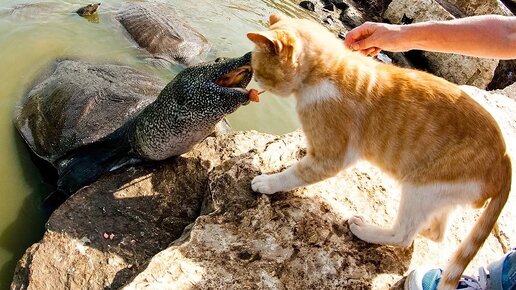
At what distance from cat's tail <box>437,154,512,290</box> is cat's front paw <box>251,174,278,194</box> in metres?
1.02

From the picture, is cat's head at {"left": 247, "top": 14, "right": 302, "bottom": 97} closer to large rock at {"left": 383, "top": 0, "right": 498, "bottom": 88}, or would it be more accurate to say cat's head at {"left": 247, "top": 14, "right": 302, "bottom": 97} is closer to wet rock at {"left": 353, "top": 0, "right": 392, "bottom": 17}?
large rock at {"left": 383, "top": 0, "right": 498, "bottom": 88}

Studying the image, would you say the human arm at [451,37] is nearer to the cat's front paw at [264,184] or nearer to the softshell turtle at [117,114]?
the softshell turtle at [117,114]

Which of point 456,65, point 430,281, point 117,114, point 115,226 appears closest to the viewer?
point 430,281

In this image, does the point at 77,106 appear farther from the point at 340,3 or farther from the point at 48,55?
the point at 340,3

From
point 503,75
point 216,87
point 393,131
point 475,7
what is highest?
point 393,131

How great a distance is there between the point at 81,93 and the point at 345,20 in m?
8.02

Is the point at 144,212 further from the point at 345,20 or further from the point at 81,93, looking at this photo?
the point at 345,20

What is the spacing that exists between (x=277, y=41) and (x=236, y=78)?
1207 millimetres

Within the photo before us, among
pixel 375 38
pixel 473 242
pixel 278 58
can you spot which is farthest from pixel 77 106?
pixel 473 242

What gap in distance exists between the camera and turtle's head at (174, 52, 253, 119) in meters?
3.27

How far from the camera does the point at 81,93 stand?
162 inches

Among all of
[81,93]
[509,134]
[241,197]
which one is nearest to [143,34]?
[81,93]

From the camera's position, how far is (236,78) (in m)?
3.38

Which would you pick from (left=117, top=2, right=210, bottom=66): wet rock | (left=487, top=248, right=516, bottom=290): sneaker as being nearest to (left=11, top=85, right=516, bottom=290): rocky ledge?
(left=487, top=248, right=516, bottom=290): sneaker
